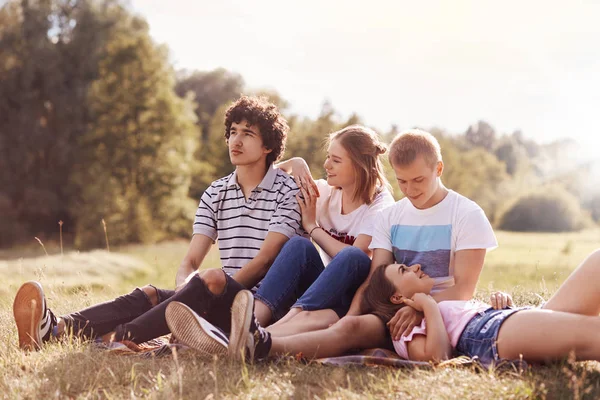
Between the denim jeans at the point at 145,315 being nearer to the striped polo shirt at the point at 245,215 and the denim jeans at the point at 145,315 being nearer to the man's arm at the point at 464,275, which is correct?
the striped polo shirt at the point at 245,215

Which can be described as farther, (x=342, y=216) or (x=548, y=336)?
(x=342, y=216)

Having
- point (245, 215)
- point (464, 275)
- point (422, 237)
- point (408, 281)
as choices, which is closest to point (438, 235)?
point (422, 237)

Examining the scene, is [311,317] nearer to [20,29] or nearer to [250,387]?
[250,387]

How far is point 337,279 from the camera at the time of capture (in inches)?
161

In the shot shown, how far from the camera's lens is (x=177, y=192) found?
21.8 metres

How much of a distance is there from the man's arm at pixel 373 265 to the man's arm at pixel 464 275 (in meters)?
0.43

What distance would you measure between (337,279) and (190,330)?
107cm

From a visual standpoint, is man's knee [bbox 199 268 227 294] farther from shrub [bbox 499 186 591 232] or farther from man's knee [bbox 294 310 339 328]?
shrub [bbox 499 186 591 232]

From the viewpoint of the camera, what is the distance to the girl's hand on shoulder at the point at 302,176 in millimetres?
4931

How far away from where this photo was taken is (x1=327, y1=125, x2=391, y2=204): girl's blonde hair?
15.6ft

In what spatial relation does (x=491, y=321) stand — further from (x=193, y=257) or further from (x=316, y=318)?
(x=193, y=257)

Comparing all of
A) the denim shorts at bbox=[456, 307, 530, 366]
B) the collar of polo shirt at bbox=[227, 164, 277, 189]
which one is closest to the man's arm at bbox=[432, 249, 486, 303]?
the denim shorts at bbox=[456, 307, 530, 366]

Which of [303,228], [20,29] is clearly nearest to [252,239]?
[303,228]

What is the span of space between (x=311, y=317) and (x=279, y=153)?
1.68m
